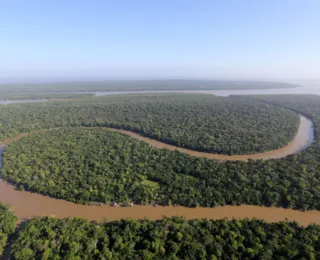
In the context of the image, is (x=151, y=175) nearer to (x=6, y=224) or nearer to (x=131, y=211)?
(x=131, y=211)

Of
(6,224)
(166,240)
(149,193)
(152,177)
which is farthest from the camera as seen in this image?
(152,177)

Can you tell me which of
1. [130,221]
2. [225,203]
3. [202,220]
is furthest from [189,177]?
[130,221]

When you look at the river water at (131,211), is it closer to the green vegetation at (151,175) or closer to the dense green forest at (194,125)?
the green vegetation at (151,175)

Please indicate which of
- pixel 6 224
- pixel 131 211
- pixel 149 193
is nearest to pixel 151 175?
pixel 149 193

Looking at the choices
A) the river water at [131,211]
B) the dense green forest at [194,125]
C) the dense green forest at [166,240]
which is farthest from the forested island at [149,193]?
the dense green forest at [194,125]

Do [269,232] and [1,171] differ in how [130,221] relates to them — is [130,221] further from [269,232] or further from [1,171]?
[1,171]

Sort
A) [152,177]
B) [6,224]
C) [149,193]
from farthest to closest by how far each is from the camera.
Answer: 1. [152,177]
2. [149,193]
3. [6,224]
